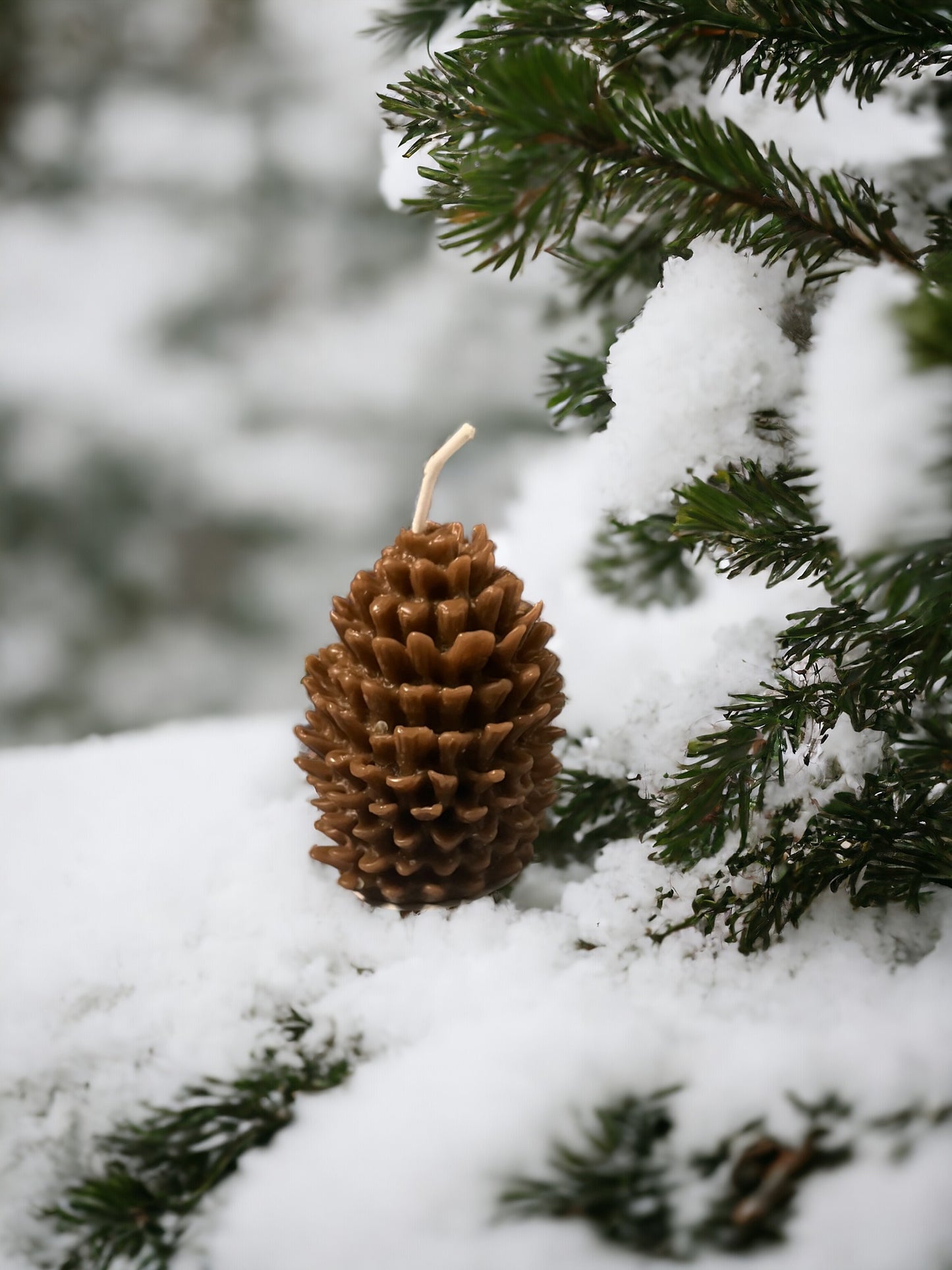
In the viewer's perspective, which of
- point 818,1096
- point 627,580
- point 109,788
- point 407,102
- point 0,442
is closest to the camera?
point 818,1096

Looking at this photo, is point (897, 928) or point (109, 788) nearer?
point (897, 928)

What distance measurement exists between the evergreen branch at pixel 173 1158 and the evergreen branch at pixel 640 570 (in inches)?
15.7

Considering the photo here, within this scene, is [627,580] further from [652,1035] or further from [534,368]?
[652,1035]

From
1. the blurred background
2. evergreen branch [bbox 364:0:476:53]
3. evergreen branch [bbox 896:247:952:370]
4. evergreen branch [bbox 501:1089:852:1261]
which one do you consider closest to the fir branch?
evergreen branch [bbox 501:1089:852:1261]

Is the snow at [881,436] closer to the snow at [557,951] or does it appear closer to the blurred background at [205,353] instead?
the snow at [557,951]

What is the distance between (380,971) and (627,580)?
1.26 ft

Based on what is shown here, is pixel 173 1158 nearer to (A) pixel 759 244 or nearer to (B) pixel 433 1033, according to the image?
(B) pixel 433 1033

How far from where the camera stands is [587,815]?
1.67 feet

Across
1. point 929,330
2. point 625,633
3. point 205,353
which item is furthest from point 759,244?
point 205,353

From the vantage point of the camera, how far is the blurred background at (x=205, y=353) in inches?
33.9

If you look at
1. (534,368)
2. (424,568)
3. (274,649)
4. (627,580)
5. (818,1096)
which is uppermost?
(534,368)

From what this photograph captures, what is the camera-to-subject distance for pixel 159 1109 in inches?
12.8

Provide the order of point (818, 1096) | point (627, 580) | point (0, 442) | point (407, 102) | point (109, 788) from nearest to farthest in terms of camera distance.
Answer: point (818, 1096)
point (407, 102)
point (109, 788)
point (627, 580)
point (0, 442)

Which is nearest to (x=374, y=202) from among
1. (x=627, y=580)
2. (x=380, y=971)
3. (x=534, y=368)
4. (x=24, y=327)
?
(x=534, y=368)
